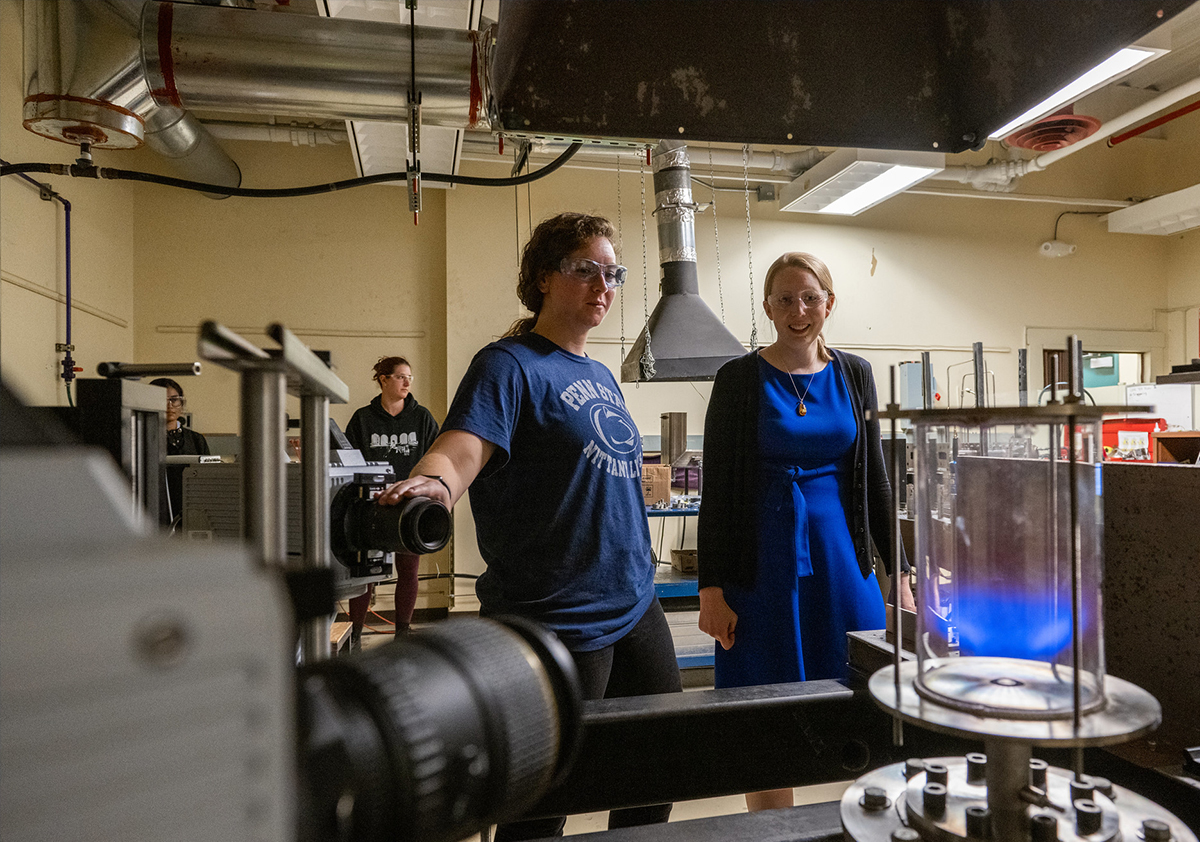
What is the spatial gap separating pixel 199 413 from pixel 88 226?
123cm

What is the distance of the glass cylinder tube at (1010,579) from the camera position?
552 millimetres

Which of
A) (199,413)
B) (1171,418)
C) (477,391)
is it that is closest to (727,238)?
(1171,418)

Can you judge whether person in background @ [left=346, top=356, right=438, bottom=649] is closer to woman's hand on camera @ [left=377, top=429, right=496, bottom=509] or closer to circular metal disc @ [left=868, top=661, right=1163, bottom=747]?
woman's hand on camera @ [left=377, top=429, right=496, bottom=509]

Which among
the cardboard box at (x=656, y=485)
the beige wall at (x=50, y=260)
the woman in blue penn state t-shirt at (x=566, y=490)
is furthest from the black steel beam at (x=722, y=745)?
the beige wall at (x=50, y=260)

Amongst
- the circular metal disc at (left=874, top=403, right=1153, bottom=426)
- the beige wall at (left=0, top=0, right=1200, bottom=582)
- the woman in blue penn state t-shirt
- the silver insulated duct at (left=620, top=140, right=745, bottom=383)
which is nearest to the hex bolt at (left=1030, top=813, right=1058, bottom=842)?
the circular metal disc at (left=874, top=403, right=1153, bottom=426)

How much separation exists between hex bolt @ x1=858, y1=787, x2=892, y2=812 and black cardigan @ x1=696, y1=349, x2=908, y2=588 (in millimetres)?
942

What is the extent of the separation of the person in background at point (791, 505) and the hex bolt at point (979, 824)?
95 centimetres

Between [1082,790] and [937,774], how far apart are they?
10 cm

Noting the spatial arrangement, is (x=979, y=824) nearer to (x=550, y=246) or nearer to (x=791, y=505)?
(x=791, y=505)

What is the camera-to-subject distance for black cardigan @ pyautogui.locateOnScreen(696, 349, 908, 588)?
153 cm

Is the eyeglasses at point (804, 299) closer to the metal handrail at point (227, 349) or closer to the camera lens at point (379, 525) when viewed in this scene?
the camera lens at point (379, 525)

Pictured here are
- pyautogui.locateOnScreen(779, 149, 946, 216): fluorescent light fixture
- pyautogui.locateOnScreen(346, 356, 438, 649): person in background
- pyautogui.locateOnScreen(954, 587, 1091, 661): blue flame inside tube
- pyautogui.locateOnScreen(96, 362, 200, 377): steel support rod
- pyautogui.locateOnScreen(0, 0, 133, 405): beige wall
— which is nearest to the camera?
pyautogui.locateOnScreen(954, 587, 1091, 661): blue flame inside tube

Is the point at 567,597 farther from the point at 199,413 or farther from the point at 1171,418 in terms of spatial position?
the point at 1171,418

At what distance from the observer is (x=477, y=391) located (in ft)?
4.06
